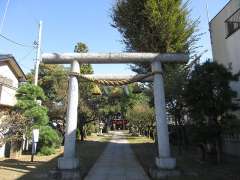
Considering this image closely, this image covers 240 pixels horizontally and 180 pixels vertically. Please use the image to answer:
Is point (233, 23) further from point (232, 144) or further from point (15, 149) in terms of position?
point (15, 149)

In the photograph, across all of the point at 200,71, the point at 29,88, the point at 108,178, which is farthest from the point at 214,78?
the point at 29,88

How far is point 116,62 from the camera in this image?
41.1 ft

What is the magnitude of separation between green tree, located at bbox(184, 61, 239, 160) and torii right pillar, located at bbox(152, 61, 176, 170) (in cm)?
276

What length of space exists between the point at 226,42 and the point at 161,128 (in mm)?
9665

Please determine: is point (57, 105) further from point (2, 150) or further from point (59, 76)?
point (2, 150)

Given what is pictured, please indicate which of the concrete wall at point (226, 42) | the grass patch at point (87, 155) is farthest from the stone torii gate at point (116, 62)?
the concrete wall at point (226, 42)

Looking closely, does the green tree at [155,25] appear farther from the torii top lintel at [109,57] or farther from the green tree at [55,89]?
the green tree at [55,89]

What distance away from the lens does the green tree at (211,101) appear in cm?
1368

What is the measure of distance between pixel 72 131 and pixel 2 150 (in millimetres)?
9186

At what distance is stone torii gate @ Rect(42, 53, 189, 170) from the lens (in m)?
11.5

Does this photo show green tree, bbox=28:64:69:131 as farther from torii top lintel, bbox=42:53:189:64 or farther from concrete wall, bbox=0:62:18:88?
torii top lintel, bbox=42:53:189:64

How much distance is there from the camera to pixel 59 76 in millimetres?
38938

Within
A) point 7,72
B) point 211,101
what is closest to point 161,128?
point 211,101

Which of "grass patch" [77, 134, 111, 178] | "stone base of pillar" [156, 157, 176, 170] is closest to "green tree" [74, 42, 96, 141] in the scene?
"grass patch" [77, 134, 111, 178]
